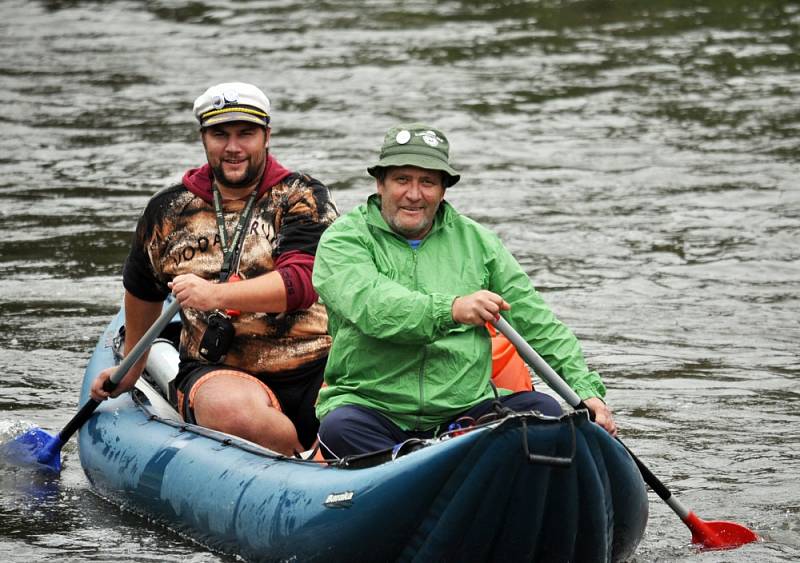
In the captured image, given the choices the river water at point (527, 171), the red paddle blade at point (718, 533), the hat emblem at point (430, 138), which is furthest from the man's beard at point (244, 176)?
the red paddle blade at point (718, 533)

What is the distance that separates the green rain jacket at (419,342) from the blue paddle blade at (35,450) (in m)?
1.87

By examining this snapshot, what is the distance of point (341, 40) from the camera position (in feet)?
62.7

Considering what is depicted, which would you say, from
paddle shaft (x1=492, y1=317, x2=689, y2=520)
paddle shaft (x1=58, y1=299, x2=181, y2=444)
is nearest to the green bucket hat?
paddle shaft (x1=492, y1=317, x2=689, y2=520)

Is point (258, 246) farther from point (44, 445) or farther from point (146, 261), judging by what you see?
point (44, 445)

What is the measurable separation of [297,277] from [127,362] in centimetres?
80

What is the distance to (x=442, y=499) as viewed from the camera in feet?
14.4

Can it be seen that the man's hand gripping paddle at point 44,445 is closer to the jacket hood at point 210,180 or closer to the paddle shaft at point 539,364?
the jacket hood at point 210,180

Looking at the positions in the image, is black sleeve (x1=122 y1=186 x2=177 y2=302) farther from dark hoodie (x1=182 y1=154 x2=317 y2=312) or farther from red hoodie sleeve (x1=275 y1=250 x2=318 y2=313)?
red hoodie sleeve (x1=275 y1=250 x2=318 y2=313)

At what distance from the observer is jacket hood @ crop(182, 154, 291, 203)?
18.5 ft

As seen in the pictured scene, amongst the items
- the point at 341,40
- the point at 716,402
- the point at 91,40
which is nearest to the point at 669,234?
the point at 716,402

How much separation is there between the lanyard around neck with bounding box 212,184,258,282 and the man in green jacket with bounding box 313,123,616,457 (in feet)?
2.23

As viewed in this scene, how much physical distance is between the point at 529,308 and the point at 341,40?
14528 mm

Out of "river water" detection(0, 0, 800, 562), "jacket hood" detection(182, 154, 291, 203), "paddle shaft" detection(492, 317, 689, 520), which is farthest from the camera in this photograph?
"river water" detection(0, 0, 800, 562)

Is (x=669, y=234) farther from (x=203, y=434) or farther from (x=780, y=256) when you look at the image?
(x=203, y=434)
